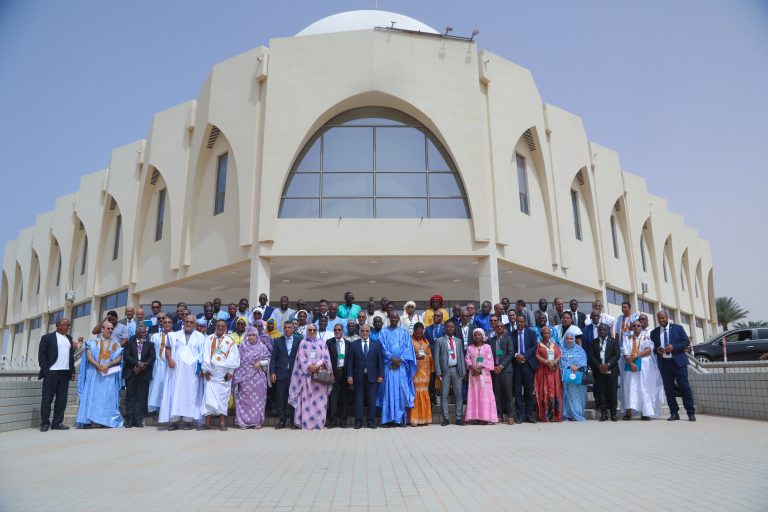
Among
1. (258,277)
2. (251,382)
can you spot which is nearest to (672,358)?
(251,382)

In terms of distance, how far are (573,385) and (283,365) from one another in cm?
531

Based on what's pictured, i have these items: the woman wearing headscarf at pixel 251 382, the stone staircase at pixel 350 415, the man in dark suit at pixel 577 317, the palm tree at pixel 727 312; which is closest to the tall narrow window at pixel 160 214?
the stone staircase at pixel 350 415

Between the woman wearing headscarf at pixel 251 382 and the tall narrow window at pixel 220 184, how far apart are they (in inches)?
338

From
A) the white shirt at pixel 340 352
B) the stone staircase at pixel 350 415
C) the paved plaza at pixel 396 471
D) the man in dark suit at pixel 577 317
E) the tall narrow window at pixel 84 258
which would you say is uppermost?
the tall narrow window at pixel 84 258

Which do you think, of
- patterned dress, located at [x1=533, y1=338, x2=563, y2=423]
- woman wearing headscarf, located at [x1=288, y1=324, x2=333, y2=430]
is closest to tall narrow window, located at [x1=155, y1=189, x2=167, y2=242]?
woman wearing headscarf, located at [x1=288, y1=324, x2=333, y2=430]

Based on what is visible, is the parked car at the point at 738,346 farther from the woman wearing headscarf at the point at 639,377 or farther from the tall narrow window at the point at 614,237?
the tall narrow window at the point at 614,237

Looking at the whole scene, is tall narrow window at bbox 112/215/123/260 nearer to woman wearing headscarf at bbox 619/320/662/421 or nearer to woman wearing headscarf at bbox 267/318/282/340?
woman wearing headscarf at bbox 267/318/282/340

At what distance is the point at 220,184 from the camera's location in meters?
17.5

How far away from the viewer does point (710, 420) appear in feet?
30.1

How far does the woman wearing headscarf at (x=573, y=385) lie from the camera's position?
31.8 ft

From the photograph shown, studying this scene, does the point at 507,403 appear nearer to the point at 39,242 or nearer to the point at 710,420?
the point at 710,420

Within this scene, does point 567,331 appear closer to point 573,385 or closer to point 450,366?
point 573,385

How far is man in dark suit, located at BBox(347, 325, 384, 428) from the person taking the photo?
30.1 feet

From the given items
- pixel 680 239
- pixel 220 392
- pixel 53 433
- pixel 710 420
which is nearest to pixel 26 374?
pixel 53 433
